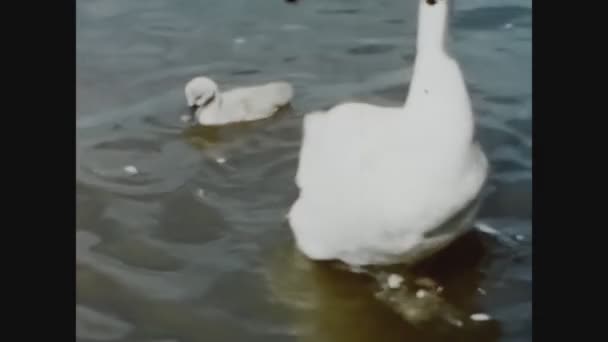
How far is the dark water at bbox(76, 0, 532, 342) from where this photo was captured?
290 centimetres

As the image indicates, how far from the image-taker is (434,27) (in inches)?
113

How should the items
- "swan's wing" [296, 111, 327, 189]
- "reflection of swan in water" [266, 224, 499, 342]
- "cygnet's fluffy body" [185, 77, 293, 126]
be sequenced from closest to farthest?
"reflection of swan in water" [266, 224, 499, 342] → "swan's wing" [296, 111, 327, 189] → "cygnet's fluffy body" [185, 77, 293, 126]

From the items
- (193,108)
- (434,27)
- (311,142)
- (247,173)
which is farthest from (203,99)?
(434,27)

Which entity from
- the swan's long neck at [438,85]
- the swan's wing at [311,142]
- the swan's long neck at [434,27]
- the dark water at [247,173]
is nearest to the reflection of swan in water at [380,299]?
the dark water at [247,173]

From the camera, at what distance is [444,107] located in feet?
9.01

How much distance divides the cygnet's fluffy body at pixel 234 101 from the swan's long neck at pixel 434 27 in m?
1.52

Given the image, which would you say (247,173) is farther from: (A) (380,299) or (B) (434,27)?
(B) (434,27)

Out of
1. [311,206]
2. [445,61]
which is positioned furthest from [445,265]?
[445,61]

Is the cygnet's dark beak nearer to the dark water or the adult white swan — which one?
the dark water

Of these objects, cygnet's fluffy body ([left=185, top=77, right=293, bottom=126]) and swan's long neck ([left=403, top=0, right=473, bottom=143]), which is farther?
cygnet's fluffy body ([left=185, top=77, right=293, bottom=126])

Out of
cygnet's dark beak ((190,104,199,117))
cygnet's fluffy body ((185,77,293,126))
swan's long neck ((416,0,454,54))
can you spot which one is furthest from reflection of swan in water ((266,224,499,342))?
cygnet's dark beak ((190,104,199,117))

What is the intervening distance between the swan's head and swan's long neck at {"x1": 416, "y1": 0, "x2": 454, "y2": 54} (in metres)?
1.69

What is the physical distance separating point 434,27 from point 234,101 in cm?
167
